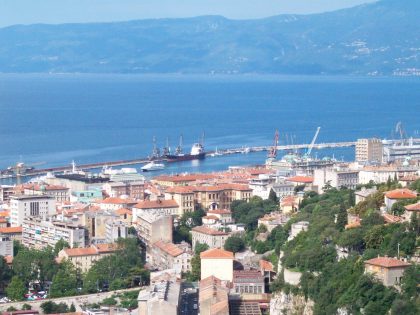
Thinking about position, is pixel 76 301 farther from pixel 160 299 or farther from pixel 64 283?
pixel 160 299

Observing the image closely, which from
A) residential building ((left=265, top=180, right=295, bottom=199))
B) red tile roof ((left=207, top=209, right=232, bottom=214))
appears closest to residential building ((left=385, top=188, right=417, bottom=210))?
red tile roof ((left=207, top=209, right=232, bottom=214))

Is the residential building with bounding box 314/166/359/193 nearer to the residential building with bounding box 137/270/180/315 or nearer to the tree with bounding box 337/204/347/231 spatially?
the tree with bounding box 337/204/347/231

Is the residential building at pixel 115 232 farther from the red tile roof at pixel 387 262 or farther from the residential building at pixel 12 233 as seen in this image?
the red tile roof at pixel 387 262

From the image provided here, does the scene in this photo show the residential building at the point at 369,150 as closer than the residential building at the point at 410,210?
No

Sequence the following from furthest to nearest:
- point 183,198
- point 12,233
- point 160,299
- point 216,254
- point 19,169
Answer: point 19,169 → point 183,198 → point 12,233 → point 216,254 → point 160,299

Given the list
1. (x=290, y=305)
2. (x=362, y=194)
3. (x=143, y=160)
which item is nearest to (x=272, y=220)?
(x=362, y=194)

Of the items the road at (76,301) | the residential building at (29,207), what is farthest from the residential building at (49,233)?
the road at (76,301)

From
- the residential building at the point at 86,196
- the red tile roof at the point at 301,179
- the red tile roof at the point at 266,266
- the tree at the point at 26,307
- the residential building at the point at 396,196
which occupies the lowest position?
the tree at the point at 26,307
